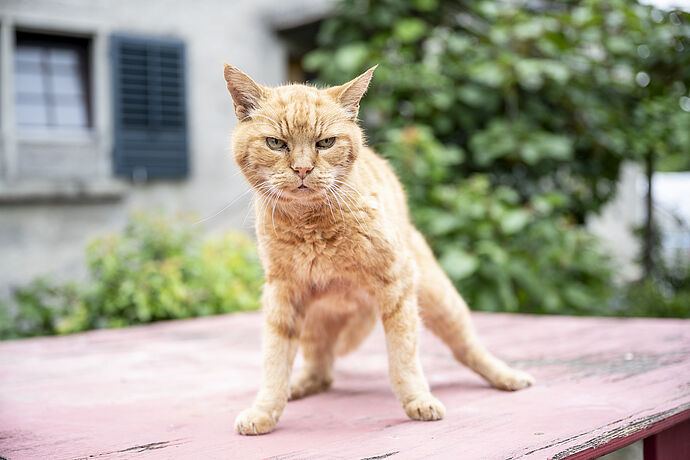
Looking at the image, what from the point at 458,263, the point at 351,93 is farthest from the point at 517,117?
the point at 351,93

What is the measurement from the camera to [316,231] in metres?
1.62

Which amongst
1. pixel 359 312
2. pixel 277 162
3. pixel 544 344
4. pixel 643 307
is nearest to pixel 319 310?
pixel 359 312

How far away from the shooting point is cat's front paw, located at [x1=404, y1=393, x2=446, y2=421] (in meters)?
1.62

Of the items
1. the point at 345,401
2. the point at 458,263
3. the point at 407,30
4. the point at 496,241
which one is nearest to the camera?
the point at 345,401

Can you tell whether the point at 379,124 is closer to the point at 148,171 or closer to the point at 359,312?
the point at 148,171

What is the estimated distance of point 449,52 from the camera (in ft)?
16.3

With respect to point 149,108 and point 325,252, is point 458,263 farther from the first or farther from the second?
point 149,108

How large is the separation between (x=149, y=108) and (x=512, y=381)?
14.7 ft

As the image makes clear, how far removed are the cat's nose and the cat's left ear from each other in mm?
252

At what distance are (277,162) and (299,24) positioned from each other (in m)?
5.01

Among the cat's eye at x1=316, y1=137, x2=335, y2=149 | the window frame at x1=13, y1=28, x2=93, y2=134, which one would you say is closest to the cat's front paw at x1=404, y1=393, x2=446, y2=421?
the cat's eye at x1=316, y1=137, x2=335, y2=149

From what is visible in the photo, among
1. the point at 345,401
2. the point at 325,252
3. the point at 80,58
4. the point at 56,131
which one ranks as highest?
the point at 80,58

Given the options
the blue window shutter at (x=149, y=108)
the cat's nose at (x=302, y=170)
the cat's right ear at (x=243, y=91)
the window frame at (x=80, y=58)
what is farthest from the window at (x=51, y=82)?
the cat's nose at (x=302, y=170)

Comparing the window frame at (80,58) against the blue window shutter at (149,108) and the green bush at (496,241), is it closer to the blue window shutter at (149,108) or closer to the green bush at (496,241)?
the blue window shutter at (149,108)
